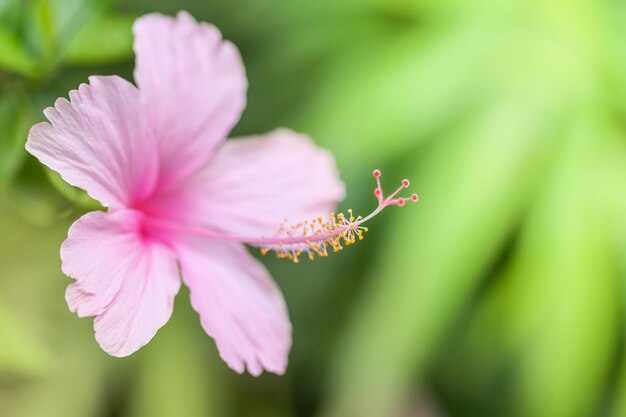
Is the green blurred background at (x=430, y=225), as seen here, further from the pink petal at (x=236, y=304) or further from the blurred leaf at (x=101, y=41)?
the pink petal at (x=236, y=304)

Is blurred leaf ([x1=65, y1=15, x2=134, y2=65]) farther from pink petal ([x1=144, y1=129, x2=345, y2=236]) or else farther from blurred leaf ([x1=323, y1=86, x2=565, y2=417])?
blurred leaf ([x1=323, y1=86, x2=565, y2=417])

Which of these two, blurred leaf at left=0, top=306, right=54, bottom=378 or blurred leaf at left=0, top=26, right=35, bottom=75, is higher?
blurred leaf at left=0, top=26, right=35, bottom=75

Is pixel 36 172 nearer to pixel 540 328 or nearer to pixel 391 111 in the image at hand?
pixel 391 111

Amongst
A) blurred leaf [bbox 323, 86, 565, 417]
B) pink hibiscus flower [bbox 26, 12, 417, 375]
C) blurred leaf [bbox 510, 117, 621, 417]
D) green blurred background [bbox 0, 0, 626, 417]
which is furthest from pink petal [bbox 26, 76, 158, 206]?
blurred leaf [bbox 510, 117, 621, 417]

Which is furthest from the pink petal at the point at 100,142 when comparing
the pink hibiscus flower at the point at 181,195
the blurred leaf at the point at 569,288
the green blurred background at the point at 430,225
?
the blurred leaf at the point at 569,288

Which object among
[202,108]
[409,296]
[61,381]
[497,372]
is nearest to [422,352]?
[409,296]

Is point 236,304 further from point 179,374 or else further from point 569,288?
point 569,288
